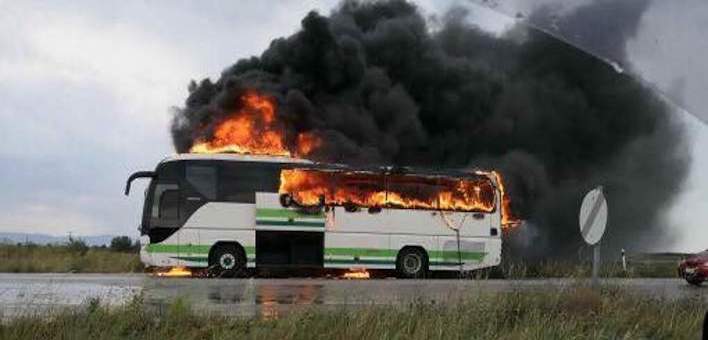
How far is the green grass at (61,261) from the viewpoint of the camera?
28.8m

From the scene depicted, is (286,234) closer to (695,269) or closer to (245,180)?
(245,180)

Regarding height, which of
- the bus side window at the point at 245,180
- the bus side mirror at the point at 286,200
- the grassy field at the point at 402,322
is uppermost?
the bus side window at the point at 245,180

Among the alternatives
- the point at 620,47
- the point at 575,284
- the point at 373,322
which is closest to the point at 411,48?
the point at 575,284

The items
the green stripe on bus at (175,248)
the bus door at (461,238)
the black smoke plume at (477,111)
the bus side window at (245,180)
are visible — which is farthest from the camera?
the black smoke plume at (477,111)

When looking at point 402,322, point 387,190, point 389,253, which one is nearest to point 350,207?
point 387,190

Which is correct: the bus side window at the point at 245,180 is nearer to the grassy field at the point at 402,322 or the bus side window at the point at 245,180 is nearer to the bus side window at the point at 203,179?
the bus side window at the point at 203,179

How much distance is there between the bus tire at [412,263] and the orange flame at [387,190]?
1.22 m

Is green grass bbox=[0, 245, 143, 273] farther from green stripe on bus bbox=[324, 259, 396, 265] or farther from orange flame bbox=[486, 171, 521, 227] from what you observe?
orange flame bbox=[486, 171, 521, 227]

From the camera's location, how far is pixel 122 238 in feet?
146

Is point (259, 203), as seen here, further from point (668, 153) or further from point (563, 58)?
point (668, 153)

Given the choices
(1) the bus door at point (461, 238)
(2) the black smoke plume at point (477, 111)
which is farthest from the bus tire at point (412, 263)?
(2) the black smoke plume at point (477, 111)

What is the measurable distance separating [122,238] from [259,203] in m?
22.1

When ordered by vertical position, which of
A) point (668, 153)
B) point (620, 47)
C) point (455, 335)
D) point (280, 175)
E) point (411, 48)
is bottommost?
point (455, 335)

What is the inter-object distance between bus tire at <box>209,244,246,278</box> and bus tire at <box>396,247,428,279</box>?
4.28 metres
